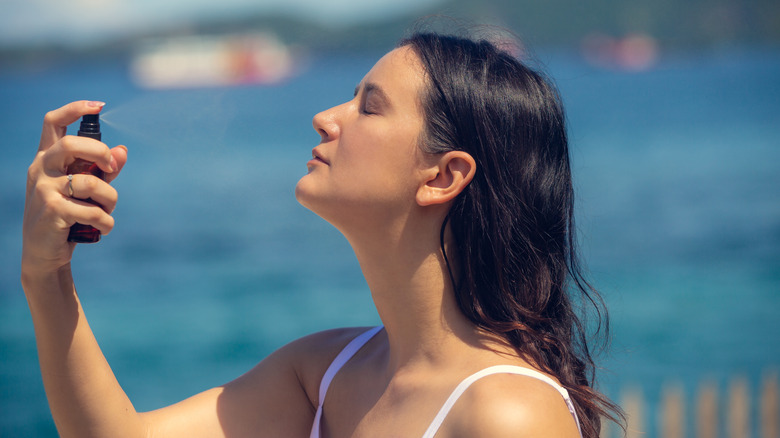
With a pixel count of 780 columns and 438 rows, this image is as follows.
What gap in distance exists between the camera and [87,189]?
6.00 ft

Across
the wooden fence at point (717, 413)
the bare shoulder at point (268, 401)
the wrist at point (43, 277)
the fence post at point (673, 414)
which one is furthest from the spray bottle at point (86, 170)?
the fence post at point (673, 414)

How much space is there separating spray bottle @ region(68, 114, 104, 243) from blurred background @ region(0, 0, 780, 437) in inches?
8.1

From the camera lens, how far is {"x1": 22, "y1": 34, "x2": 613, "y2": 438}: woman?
205 cm

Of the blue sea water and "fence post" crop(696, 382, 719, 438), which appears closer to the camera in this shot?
"fence post" crop(696, 382, 719, 438)

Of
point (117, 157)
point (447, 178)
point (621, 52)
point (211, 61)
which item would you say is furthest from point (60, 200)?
point (621, 52)

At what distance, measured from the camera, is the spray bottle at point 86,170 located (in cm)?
193

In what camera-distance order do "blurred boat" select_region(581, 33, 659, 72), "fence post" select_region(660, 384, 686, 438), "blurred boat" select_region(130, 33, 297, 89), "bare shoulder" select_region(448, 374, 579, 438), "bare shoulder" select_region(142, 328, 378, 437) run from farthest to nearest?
"blurred boat" select_region(581, 33, 659, 72), "blurred boat" select_region(130, 33, 297, 89), "fence post" select_region(660, 384, 686, 438), "bare shoulder" select_region(142, 328, 378, 437), "bare shoulder" select_region(448, 374, 579, 438)

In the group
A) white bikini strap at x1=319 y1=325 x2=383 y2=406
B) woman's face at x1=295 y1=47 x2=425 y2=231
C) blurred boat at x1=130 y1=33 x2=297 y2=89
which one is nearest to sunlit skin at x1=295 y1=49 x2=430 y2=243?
woman's face at x1=295 y1=47 x2=425 y2=231

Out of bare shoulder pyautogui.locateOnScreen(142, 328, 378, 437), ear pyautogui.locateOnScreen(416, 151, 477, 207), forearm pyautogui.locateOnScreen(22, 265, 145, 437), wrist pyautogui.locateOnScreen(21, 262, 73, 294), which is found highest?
ear pyautogui.locateOnScreen(416, 151, 477, 207)

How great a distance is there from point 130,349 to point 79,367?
17277 millimetres

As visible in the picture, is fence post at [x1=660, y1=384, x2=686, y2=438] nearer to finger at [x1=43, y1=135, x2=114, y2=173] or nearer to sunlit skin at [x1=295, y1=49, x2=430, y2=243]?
sunlit skin at [x1=295, y1=49, x2=430, y2=243]

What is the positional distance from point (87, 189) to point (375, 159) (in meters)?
0.79

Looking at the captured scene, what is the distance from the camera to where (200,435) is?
7.76 feet

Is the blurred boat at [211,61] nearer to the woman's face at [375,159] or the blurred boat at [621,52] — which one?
the blurred boat at [621,52]
